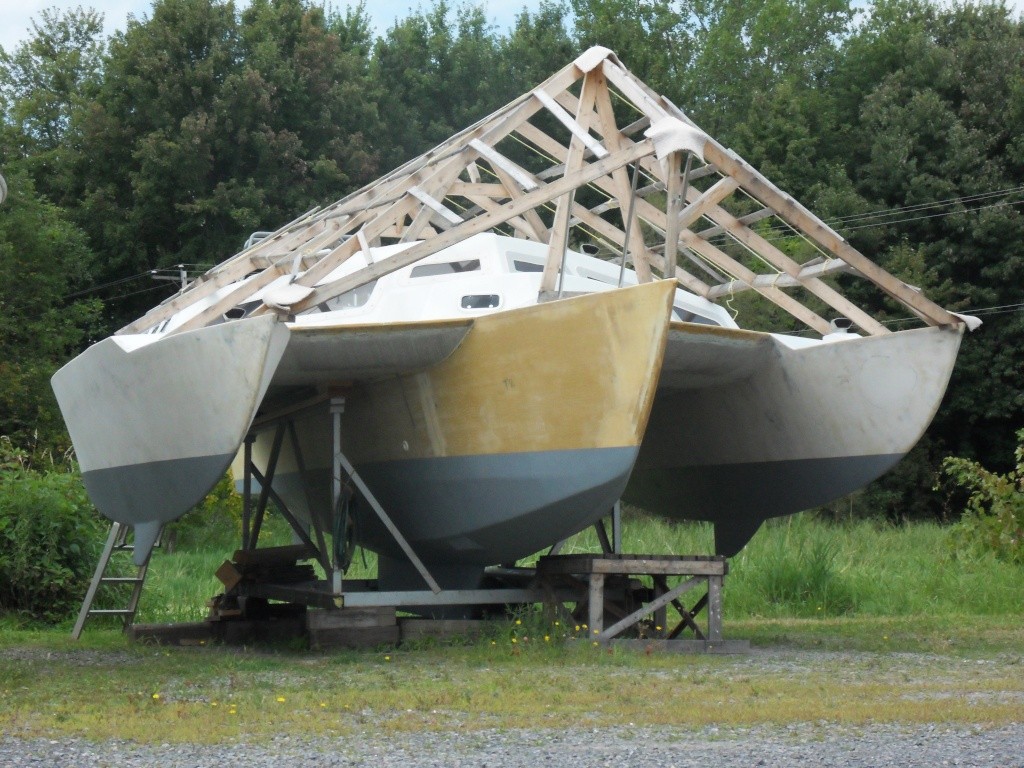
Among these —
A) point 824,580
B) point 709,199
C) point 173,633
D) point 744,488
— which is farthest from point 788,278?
point 173,633

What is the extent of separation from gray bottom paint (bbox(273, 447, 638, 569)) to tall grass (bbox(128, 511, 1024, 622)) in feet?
6.55

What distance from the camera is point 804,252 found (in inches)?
1079

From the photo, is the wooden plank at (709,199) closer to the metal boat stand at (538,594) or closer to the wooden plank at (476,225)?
the wooden plank at (476,225)

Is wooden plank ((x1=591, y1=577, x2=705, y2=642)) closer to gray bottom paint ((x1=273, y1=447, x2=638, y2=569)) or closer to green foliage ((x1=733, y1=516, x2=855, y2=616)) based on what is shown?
gray bottom paint ((x1=273, y1=447, x2=638, y2=569))

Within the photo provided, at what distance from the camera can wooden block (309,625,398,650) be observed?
995 centimetres

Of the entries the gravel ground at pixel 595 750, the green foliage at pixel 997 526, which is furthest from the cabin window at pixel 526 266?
the green foliage at pixel 997 526

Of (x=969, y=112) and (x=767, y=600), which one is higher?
(x=969, y=112)

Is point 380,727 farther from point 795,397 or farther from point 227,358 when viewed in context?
point 795,397

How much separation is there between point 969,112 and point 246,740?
25096mm

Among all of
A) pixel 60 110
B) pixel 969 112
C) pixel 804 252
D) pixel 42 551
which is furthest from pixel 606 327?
pixel 60 110

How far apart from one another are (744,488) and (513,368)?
11.4 ft

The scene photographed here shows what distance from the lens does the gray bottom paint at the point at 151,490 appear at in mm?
9750

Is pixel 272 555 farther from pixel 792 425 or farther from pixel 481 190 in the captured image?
pixel 792 425

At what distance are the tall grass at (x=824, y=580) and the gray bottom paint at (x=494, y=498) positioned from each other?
6.55 feet
